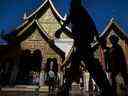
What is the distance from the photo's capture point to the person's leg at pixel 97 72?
29.1 ft

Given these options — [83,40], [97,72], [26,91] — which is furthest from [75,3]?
[26,91]

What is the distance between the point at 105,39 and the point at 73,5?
8.88 meters

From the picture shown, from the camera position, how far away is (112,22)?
693 inches

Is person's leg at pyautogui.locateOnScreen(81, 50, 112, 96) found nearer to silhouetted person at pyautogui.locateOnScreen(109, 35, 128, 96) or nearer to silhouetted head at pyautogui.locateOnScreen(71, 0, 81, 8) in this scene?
silhouetted head at pyautogui.locateOnScreen(71, 0, 81, 8)

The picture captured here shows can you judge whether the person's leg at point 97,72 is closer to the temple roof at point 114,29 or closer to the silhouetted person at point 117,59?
the silhouetted person at point 117,59

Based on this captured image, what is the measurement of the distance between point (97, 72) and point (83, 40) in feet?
3.88

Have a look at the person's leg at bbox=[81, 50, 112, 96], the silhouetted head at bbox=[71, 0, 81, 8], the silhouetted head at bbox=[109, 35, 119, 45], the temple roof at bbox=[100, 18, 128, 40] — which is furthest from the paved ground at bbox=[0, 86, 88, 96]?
the silhouetted head at bbox=[71, 0, 81, 8]

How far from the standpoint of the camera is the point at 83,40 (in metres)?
8.86

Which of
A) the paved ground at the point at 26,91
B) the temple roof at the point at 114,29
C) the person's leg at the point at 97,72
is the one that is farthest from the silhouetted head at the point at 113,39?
the person's leg at the point at 97,72

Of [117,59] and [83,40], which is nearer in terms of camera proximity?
[83,40]

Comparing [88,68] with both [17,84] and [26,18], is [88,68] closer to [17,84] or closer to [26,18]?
[17,84]

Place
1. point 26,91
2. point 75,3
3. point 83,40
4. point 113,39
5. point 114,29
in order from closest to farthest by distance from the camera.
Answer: point 75,3
point 83,40
point 26,91
point 113,39
point 114,29

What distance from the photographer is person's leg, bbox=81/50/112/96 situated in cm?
887

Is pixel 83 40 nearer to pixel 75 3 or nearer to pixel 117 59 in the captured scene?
pixel 75 3
